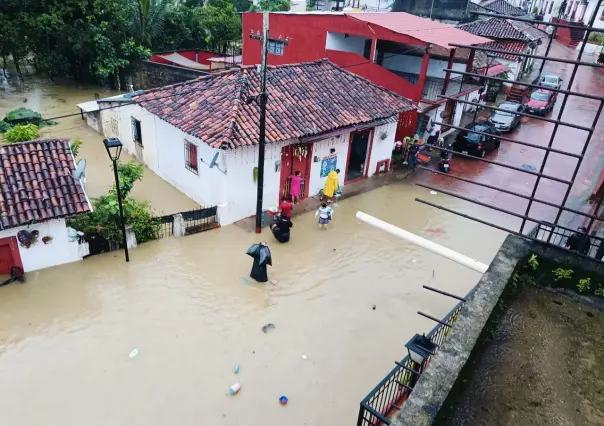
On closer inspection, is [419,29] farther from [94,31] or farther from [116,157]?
[94,31]

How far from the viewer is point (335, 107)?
16.1m

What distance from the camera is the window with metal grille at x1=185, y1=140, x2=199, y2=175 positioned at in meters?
14.9

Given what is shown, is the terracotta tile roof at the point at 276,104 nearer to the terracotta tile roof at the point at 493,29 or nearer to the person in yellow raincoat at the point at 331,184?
the person in yellow raincoat at the point at 331,184

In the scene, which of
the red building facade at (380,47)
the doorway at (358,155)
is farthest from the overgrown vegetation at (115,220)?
the red building facade at (380,47)

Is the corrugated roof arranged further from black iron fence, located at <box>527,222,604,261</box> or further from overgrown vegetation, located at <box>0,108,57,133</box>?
overgrown vegetation, located at <box>0,108,57,133</box>

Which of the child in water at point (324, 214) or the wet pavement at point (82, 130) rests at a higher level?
the child in water at point (324, 214)

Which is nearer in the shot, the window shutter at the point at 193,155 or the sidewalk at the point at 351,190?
the sidewalk at the point at 351,190

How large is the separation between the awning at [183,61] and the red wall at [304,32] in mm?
3401

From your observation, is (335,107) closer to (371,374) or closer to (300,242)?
(300,242)

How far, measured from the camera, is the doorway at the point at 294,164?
14.9 m

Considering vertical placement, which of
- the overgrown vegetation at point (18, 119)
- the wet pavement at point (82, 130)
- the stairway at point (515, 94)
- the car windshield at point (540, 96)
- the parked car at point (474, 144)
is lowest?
the wet pavement at point (82, 130)

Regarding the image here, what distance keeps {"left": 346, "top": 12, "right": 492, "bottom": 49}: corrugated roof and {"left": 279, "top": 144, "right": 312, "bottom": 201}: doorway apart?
265 inches

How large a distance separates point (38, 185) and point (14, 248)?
5.29 feet

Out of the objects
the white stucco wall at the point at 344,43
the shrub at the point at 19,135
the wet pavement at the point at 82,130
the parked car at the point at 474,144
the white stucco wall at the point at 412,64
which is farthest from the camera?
the white stucco wall at the point at 412,64
